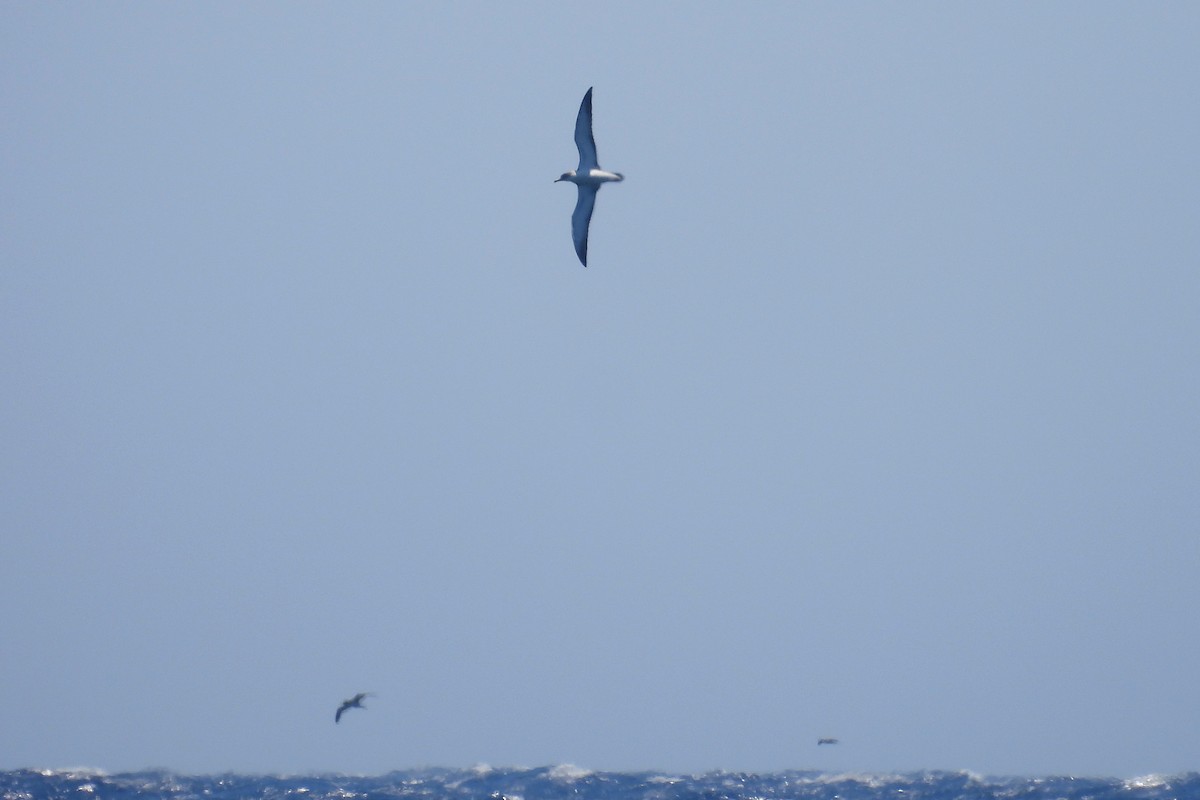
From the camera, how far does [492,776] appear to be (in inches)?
1897

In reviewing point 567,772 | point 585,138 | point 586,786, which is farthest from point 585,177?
point 567,772

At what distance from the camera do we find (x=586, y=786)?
142ft

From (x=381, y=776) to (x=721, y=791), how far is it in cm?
1896

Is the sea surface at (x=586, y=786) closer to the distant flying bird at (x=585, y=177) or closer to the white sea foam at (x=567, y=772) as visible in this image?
the white sea foam at (x=567, y=772)

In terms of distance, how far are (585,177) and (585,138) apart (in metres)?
0.88

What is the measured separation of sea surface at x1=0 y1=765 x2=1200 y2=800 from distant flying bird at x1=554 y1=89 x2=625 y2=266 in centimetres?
1861

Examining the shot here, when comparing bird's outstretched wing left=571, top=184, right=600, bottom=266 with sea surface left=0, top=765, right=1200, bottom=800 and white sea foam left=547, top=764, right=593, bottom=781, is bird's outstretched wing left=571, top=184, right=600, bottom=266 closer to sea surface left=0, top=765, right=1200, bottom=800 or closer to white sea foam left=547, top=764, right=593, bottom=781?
sea surface left=0, top=765, right=1200, bottom=800

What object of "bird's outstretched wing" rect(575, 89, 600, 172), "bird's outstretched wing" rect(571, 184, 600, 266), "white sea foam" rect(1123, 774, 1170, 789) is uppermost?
"bird's outstretched wing" rect(575, 89, 600, 172)

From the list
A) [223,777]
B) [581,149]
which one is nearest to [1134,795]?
[581,149]

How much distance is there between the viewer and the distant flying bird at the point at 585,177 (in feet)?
91.0

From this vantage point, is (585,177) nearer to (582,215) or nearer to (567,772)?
(582,215)

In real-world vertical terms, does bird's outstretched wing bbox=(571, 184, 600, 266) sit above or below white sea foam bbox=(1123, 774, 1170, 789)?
above

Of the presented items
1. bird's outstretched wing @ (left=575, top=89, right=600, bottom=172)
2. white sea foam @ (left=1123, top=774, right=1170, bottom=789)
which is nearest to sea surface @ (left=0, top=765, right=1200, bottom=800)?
white sea foam @ (left=1123, top=774, right=1170, bottom=789)

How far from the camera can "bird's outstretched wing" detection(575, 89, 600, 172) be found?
89.9ft
